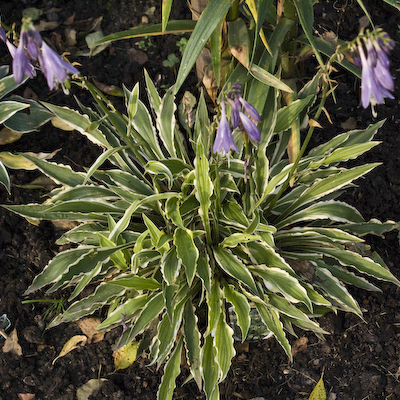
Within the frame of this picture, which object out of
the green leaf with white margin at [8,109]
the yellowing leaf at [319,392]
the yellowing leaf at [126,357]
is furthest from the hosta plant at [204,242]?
the yellowing leaf at [319,392]

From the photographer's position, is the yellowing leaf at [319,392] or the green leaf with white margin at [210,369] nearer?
the green leaf with white margin at [210,369]

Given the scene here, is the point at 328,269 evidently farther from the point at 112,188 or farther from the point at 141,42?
the point at 141,42

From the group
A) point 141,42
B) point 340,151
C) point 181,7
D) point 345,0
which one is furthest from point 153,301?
point 345,0

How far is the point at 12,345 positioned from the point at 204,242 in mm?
1077

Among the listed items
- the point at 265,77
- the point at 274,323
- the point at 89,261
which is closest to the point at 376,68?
the point at 265,77

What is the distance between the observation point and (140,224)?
2016 mm

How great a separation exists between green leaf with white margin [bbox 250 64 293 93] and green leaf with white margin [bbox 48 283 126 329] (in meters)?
1.05

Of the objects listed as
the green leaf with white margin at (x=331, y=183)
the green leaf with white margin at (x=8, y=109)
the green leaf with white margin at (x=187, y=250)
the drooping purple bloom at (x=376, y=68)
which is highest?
the drooping purple bloom at (x=376, y=68)

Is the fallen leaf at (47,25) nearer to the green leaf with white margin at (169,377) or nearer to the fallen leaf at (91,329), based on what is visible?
the fallen leaf at (91,329)

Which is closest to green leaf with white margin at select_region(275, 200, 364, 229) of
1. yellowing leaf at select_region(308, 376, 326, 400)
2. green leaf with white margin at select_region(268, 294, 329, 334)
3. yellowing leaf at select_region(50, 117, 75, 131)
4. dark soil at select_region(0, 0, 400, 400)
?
green leaf with white margin at select_region(268, 294, 329, 334)

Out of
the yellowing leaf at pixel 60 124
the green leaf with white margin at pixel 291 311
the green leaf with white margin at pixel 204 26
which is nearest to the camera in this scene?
the green leaf with white margin at pixel 204 26

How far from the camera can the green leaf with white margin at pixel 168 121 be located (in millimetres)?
1944

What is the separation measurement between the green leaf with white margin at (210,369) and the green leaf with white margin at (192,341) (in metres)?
0.05

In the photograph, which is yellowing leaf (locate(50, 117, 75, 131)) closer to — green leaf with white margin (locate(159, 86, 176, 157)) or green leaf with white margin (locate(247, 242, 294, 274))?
green leaf with white margin (locate(159, 86, 176, 157))
